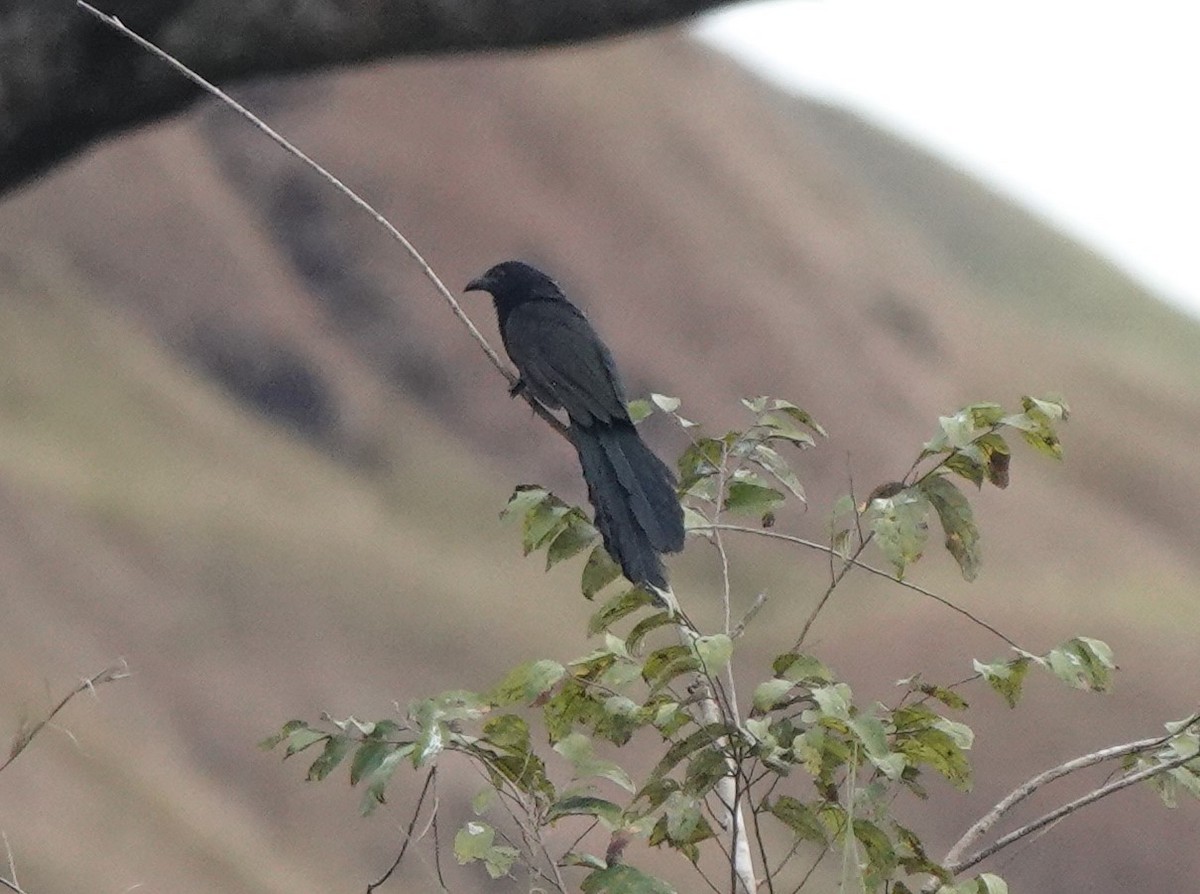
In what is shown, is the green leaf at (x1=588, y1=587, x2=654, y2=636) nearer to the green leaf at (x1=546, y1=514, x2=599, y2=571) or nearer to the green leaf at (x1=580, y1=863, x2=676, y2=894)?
the green leaf at (x1=546, y1=514, x2=599, y2=571)

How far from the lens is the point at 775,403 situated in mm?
1659

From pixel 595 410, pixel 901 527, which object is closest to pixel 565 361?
pixel 595 410

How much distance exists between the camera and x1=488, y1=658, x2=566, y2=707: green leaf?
128 cm

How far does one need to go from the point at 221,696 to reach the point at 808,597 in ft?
8.71

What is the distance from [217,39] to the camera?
61.2 inches

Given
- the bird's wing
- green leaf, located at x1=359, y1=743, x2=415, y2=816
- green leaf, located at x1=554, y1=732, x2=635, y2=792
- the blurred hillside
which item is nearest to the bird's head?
the bird's wing

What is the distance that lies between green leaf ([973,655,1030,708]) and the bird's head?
3.87 feet

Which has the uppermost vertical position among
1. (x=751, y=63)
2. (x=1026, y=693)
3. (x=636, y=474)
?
(x=751, y=63)

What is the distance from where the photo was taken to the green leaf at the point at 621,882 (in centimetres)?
129

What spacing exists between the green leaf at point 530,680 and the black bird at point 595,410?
186 millimetres

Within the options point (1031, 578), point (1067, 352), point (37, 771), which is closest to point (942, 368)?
point (1067, 352)

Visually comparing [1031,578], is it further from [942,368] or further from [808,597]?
[942,368]

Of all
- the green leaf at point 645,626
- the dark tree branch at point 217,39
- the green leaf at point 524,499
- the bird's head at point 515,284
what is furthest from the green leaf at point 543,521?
the bird's head at point 515,284

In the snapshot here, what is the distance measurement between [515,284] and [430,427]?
5319mm
